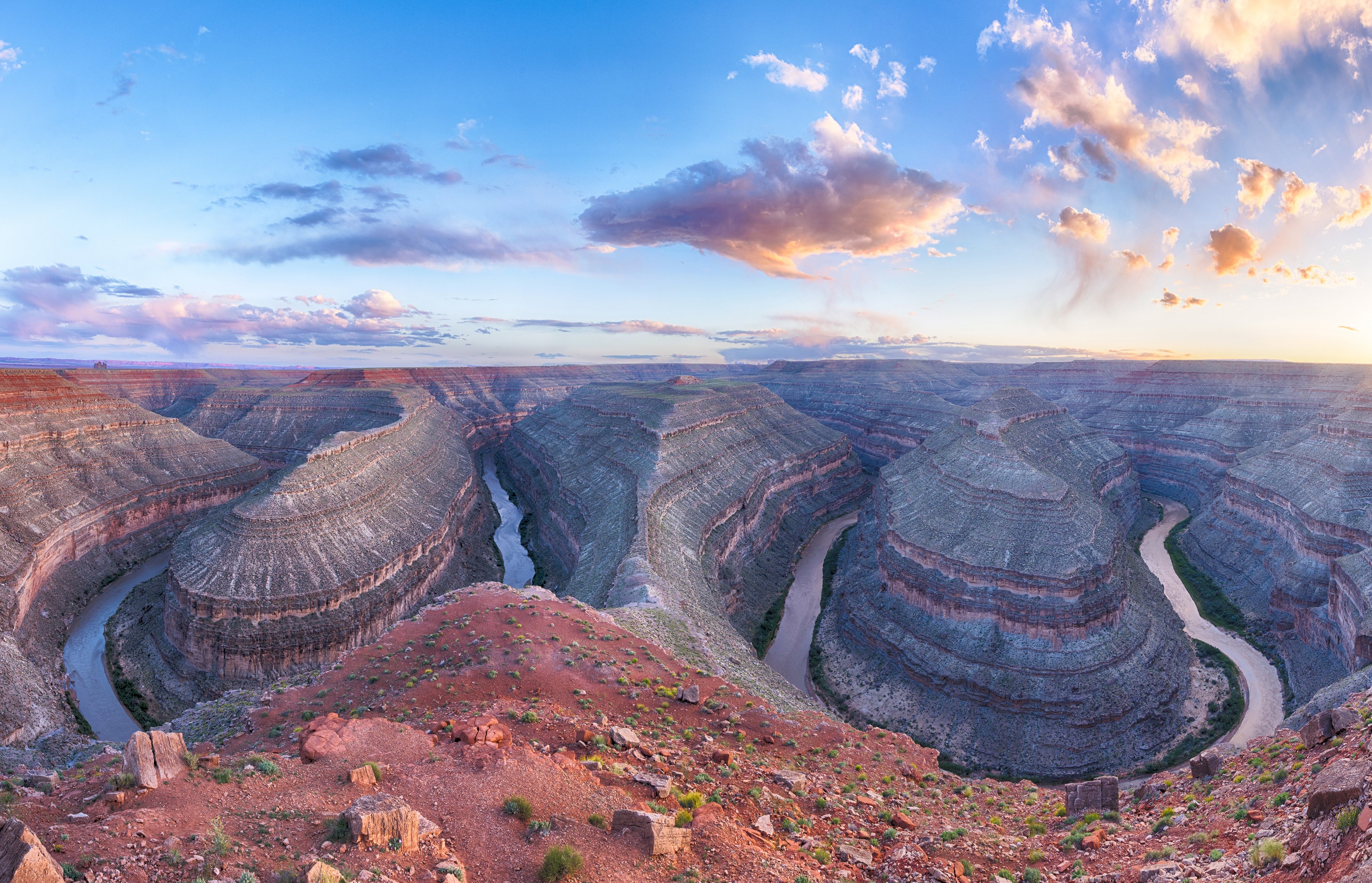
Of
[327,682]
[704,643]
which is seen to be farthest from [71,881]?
[704,643]

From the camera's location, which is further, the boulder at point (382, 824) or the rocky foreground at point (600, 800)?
the boulder at point (382, 824)

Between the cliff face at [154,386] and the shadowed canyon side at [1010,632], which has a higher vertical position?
the cliff face at [154,386]

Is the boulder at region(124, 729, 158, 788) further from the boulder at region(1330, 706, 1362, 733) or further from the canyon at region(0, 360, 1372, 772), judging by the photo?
the boulder at region(1330, 706, 1362, 733)

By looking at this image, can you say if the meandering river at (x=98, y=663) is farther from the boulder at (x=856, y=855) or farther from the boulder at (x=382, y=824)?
the boulder at (x=856, y=855)

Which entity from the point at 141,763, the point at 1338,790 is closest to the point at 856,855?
the point at 1338,790

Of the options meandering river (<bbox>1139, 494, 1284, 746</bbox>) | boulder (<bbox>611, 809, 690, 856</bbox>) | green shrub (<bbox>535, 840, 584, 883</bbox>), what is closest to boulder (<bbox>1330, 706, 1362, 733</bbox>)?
boulder (<bbox>611, 809, 690, 856</bbox>)

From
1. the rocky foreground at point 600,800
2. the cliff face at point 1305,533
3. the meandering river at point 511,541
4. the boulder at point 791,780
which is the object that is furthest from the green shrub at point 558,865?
the cliff face at point 1305,533
